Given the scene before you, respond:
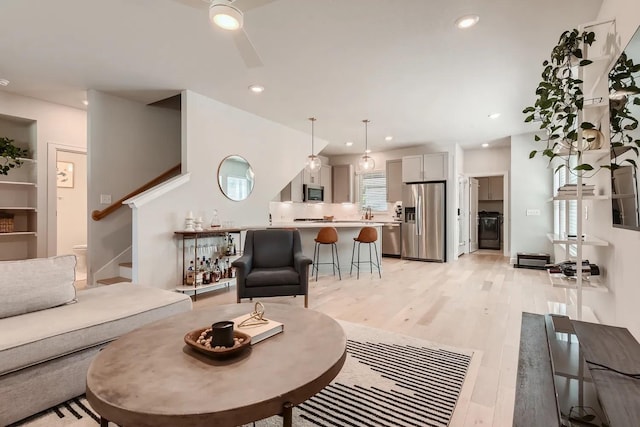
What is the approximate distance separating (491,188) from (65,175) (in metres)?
10.4

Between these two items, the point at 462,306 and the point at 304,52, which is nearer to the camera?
the point at 304,52

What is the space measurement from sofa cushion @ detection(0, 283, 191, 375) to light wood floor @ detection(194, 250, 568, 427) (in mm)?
1420

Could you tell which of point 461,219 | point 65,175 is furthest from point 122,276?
point 461,219

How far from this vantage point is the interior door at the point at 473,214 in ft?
27.5

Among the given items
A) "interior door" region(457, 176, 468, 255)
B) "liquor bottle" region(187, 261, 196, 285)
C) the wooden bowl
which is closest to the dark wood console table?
the wooden bowl

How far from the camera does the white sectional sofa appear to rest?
62.0 inches

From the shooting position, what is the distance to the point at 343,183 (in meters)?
8.47

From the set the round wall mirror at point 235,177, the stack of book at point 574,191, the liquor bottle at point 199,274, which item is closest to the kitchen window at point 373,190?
the round wall mirror at point 235,177

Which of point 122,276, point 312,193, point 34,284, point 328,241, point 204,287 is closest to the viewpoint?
point 34,284

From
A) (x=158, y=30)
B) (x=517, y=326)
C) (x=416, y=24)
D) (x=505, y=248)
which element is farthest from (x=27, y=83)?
(x=505, y=248)

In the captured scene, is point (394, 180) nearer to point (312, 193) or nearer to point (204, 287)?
point (312, 193)

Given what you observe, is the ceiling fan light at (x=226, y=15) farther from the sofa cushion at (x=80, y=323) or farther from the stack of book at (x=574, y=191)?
the stack of book at (x=574, y=191)

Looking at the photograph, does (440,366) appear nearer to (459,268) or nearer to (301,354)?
(301,354)

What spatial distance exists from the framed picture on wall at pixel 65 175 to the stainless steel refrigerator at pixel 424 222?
6.93 m
